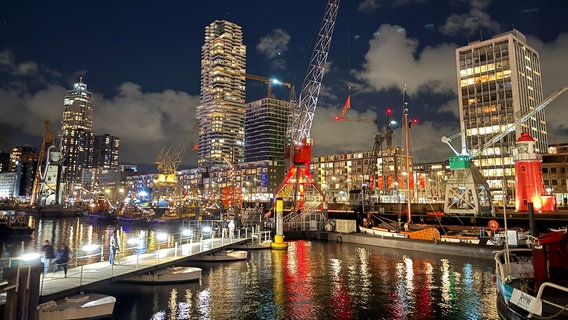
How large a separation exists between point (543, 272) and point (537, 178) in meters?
53.0

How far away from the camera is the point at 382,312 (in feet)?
63.6

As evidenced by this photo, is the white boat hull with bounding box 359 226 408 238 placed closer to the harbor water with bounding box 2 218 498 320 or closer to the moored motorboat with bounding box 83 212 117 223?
the harbor water with bounding box 2 218 498 320

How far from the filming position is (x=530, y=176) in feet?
192

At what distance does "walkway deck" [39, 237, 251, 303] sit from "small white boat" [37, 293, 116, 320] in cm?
36

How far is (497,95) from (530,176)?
85892mm

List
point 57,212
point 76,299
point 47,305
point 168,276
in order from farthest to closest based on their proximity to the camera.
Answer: point 57,212 → point 168,276 → point 76,299 → point 47,305

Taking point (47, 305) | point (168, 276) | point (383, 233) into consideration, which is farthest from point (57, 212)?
point (47, 305)

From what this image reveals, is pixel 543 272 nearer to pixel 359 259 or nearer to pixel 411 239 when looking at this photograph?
pixel 359 259

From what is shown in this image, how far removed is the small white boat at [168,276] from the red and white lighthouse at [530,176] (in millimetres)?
54297

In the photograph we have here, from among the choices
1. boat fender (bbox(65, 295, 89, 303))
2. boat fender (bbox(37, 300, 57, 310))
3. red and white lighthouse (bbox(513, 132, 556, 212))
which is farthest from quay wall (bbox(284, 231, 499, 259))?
boat fender (bbox(37, 300, 57, 310))

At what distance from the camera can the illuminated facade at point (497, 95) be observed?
5007 inches

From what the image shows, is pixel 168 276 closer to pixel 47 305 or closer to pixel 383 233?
pixel 47 305

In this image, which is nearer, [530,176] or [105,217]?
[530,176]

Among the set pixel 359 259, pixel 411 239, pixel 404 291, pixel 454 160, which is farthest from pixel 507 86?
pixel 404 291
